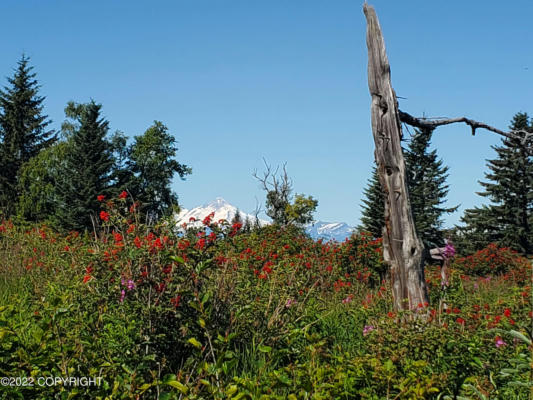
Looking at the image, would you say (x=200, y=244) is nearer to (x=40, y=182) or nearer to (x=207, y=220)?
(x=207, y=220)

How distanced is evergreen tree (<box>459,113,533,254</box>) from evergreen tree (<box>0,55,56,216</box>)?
113 feet

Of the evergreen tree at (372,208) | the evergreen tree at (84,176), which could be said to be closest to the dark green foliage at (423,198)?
the evergreen tree at (372,208)

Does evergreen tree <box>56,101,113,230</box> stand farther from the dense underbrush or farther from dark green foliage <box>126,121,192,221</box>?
the dense underbrush

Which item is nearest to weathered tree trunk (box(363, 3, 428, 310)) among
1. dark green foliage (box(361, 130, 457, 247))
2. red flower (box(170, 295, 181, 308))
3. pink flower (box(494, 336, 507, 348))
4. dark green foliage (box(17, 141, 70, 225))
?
pink flower (box(494, 336, 507, 348))

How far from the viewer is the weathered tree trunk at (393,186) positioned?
20.1 feet

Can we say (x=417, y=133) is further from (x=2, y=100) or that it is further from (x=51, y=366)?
(x=2, y=100)

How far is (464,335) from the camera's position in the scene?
3916mm

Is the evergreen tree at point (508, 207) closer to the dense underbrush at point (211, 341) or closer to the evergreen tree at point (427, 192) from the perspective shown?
the evergreen tree at point (427, 192)

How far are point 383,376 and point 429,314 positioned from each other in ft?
7.57

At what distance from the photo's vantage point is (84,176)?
1217 inches

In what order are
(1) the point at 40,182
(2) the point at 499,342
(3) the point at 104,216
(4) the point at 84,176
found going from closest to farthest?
(2) the point at 499,342 < (3) the point at 104,216 < (4) the point at 84,176 < (1) the point at 40,182

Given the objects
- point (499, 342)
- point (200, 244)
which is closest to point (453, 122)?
point (499, 342)

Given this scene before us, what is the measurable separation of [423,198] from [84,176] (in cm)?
2140

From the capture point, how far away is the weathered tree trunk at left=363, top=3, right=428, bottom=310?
20.1 ft
